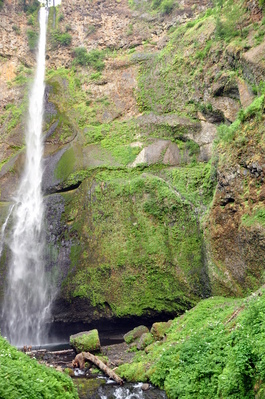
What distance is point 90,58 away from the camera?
31547mm

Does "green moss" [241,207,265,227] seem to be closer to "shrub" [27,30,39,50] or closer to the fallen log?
the fallen log

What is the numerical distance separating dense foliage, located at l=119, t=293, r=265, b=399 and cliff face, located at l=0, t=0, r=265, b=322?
4.19m

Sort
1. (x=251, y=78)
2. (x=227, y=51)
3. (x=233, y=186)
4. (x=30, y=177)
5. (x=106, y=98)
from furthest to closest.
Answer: (x=106, y=98) < (x=30, y=177) < (x=227, y=51) < (x=251, y=78) < (x=233, y=186)

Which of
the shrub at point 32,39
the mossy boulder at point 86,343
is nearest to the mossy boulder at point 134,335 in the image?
the mossy boulder at point 86,343

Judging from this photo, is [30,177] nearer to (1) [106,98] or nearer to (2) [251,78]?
(1) [106,98]

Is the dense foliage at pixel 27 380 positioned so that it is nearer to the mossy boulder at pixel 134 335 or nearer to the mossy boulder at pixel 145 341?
the mossy boulder at pixel 145 341

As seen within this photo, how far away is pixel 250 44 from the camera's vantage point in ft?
68.9

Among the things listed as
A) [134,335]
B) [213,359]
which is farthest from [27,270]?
[213,359]

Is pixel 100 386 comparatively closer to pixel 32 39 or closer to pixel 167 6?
pixel 167 6

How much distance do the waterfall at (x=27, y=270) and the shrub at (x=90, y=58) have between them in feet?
30.9

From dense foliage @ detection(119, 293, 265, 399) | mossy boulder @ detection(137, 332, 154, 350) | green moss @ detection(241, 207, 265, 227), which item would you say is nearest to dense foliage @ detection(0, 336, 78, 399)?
dense foliage @ detection(119, 293, 265, 399)

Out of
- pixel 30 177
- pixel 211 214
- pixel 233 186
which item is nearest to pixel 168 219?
pixel 211 214

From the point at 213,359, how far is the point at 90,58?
26.6 meters

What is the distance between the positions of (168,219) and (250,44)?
9.80 meters
